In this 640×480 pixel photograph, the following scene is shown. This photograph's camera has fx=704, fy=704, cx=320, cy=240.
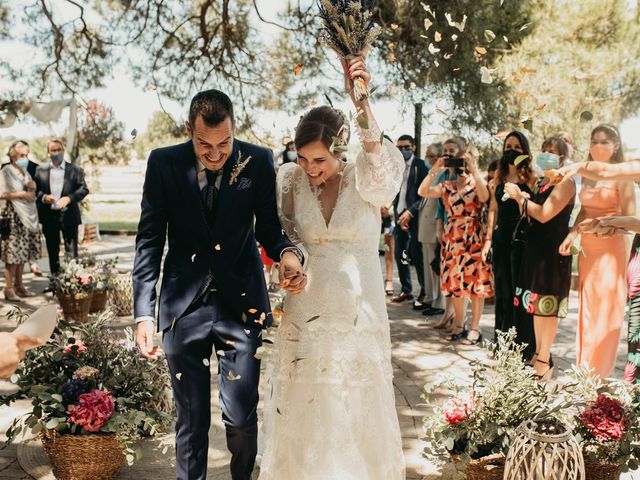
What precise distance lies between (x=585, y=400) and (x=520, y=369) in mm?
350

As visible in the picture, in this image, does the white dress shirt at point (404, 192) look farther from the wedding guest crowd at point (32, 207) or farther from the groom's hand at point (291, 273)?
Result: the groom's hand at point (291, 273)

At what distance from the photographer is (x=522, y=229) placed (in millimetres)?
5516

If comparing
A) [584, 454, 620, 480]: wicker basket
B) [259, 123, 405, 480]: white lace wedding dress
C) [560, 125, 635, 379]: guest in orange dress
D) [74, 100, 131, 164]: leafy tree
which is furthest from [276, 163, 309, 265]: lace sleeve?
[74, 100, 131, 164]: leafy tree

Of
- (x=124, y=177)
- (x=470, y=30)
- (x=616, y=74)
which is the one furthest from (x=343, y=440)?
(x=124, y=177)

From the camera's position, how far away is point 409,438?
422 centimetres

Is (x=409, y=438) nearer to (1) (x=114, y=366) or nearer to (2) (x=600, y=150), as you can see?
(1) (x=114, y=366)

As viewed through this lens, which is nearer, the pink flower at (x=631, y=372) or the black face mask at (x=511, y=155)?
the pink flower at (x=631, y=372)

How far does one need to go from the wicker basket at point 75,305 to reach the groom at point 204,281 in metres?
4.53

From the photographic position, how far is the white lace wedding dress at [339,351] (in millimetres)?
3121

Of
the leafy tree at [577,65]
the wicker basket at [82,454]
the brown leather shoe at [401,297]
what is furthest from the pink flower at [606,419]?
the leafy tree at [577,65]

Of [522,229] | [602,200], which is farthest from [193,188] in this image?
[522,229]

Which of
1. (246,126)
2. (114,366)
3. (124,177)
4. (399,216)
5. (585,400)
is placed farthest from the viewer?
(124,177)

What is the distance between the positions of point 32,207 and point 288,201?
259 inches

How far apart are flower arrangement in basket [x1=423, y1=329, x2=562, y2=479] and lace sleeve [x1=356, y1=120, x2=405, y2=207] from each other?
1.09 m
